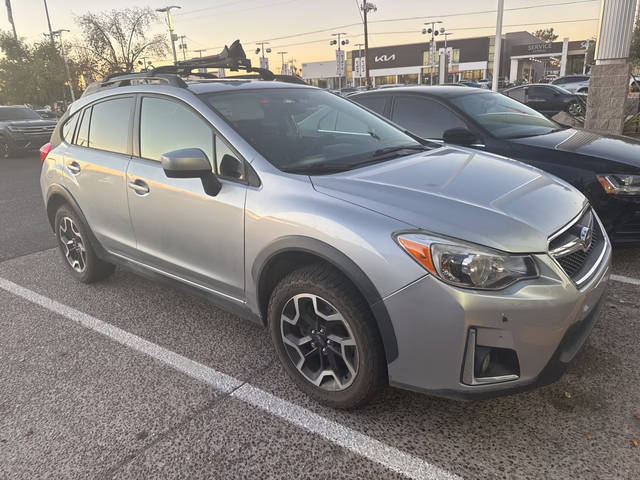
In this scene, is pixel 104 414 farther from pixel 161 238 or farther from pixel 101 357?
pixel 161 238

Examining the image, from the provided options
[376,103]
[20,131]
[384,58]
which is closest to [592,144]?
[376,103]

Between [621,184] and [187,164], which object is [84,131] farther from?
[621,184]

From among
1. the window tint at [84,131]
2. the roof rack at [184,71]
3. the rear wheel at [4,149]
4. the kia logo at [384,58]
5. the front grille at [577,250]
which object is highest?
the kia logo at [384,58]

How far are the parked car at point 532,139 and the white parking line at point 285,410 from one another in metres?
2.87

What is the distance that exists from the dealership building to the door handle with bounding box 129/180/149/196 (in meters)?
72.0

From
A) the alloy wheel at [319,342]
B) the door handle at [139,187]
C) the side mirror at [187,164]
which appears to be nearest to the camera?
the alloy wheel at [319,342]

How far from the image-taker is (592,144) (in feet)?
14.5

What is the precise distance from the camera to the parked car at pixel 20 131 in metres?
15.0

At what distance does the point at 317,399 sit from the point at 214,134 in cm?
162

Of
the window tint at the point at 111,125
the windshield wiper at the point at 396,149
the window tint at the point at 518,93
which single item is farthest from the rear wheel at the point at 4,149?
the window tint at the point at 518,93

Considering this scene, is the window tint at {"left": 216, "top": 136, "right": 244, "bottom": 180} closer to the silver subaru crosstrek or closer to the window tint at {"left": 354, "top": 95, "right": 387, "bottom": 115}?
the silver subaru crosstrek

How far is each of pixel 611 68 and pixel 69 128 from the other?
913 centimetres

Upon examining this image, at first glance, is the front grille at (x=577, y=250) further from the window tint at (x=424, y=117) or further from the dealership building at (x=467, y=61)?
the dealership building at (x=467, y=61)

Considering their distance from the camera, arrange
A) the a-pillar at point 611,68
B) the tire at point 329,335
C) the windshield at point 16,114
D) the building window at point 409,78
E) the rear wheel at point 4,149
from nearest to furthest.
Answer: the tire at point 329,335, the a-pillar at point 611,68, the rear wheel at point 4,149, the windshield at point 16,114, the building window at point 409,78
